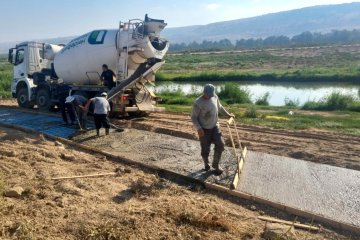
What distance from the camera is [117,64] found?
45.1 feet

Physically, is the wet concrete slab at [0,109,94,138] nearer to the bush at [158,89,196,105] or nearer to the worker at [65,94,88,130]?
the worker at [65,94,88,130]

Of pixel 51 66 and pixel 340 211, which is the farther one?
pixel 51 66

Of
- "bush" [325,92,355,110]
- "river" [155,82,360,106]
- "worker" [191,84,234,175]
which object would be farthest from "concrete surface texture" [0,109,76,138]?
"river" [155,82,360,106]

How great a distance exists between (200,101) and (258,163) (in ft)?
7.15

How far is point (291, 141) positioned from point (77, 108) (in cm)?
650

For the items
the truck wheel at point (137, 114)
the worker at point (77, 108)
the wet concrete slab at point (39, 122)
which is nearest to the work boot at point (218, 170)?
the wet concrete slab at point (39, 122)

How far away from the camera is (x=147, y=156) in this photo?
30.2 feet

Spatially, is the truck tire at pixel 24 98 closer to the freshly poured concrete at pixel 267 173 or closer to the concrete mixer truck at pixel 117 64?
the concrete mixer truck at pixel 117 64

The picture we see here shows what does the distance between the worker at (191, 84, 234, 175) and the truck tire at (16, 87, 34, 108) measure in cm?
1215

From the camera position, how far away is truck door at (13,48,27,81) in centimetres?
1770

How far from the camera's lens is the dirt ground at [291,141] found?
30.9 ft

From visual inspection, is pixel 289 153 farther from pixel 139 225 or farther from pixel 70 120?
pixel 70 120

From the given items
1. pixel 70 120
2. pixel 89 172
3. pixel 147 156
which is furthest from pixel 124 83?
pixel 89 172

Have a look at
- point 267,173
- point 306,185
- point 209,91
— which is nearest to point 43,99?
point 209,91
